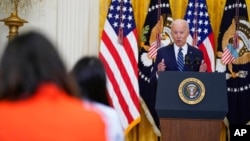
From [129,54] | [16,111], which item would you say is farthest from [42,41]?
[129,54]

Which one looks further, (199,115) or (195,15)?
(195,15)

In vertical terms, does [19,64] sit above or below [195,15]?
below

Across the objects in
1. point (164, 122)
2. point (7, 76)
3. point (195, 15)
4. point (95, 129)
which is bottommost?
point (164, 122)

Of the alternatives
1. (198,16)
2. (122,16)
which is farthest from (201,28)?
(122,16)

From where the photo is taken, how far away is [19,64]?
143 cm

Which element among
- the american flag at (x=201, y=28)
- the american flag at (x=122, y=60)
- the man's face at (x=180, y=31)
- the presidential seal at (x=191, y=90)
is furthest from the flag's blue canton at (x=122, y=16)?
the presidential seal at (x=191, y=90)

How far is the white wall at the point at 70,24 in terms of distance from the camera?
7.30 meters

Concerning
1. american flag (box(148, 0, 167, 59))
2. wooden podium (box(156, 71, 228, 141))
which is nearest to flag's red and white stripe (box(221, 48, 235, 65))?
american flag (box(148, 0, 167, 59))

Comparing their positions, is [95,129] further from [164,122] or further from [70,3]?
[70,3]

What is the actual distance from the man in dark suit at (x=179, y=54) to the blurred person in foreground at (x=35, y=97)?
164 inches

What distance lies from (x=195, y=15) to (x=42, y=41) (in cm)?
581

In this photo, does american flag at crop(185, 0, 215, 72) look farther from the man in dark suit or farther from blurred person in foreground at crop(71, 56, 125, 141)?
blurred person in foreground at crop(71, 56, 125, 141)

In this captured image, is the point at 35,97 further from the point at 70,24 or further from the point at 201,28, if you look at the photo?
the point at 70,24

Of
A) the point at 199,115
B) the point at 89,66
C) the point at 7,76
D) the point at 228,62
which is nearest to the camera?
the point at 7,76
